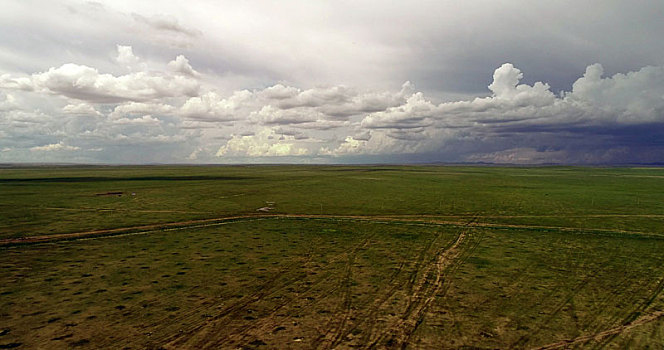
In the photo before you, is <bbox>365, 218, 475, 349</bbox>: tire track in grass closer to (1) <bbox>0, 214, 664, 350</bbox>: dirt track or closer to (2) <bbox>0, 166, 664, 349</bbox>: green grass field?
(1) <bbox>0, 214, 664, 350</bbox>: dirt track

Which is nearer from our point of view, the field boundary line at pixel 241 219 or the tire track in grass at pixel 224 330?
the tire track in grass at pixel 224 330

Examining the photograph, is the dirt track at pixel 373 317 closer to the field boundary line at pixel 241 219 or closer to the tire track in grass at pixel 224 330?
the tire track in grass at pixel 224 330

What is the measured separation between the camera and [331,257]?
99.6 ft

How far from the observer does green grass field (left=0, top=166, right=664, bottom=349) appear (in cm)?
1669

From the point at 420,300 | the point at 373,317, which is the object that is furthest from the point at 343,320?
the point at 420,300

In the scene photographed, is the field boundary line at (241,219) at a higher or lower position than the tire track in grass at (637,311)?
higher

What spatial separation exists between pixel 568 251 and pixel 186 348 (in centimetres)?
3227

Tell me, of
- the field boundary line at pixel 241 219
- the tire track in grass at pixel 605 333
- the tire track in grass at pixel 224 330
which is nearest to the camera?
the tire track in grass at pixel 605 333

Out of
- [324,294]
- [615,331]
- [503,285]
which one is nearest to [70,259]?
[324,294]

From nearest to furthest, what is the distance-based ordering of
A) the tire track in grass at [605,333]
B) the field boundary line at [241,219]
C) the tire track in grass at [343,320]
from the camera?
1. the tire track in grass at [605,333]
2. the tire track in grass at [343,320]
3. the field boundary line at [241,219]

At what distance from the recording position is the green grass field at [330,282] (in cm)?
1669

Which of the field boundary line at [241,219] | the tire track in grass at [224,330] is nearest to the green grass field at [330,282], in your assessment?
the tire track in grass at [224,330]

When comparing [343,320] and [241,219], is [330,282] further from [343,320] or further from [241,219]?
[241,219]

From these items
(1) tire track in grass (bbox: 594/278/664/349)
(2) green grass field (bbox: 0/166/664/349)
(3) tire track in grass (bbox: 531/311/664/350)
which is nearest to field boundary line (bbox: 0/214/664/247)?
(2) green grass field (bbox: 0/166/664/349)
